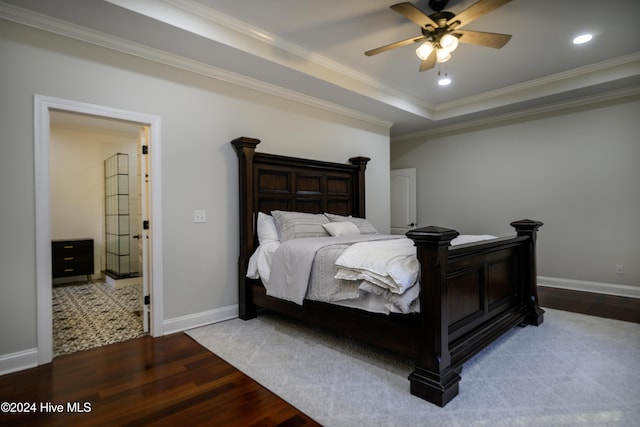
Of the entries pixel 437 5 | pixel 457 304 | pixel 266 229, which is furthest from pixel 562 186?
pixel 266 229

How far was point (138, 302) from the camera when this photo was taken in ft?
14.0

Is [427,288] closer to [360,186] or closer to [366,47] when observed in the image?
[366,47]

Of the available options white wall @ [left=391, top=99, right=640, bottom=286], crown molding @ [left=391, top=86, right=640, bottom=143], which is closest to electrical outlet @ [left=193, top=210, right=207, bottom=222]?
white wall @ [left=391, top=99, right=640, bottom=286]

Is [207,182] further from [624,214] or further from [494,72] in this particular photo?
[624,214]

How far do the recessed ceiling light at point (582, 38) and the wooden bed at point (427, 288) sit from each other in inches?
74.9

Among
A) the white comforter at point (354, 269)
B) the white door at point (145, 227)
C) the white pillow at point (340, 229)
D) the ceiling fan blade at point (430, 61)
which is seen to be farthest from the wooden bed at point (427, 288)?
the ceiling fan blade at point (430, 61)

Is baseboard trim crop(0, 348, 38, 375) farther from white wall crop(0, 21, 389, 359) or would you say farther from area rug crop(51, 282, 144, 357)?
area rug crop(51, 282, 144, 357)

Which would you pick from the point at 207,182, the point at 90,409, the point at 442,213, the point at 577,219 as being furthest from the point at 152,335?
the point at 577,219

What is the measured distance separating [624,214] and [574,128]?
4.28 ft

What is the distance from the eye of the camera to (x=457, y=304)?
233 centimetres

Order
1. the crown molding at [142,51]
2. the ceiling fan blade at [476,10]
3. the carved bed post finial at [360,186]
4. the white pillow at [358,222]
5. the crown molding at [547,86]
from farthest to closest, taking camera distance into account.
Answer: the carved bed post finial at [360,186]
the white pillow at [358,222]
the crown molding at [547,86]
the crown molding at [142,51]
the ceiling fan blade at [476,10]

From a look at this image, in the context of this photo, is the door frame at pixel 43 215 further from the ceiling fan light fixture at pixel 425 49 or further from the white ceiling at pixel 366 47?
the ceiling fan light fixture at pixel 425 49

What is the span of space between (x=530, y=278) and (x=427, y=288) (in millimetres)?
1916

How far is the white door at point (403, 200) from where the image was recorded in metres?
6.47
